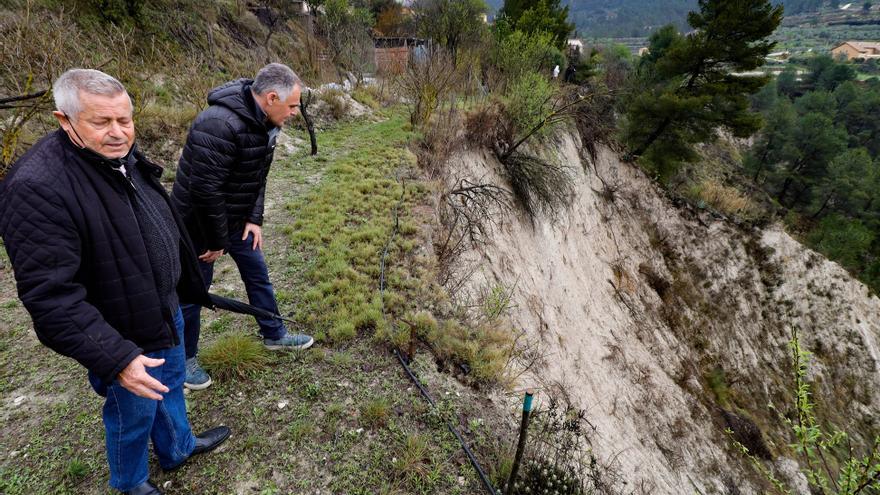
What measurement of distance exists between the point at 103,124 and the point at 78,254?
1.74ft

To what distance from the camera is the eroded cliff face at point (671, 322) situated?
6898 mm

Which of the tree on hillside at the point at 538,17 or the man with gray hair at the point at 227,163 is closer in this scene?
the man with gray hair at the point at 227,163

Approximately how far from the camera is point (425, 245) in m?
5.71

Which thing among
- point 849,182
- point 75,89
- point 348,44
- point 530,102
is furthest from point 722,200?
point 849,182

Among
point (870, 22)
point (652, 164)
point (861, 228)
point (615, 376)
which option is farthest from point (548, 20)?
point (870, 22)

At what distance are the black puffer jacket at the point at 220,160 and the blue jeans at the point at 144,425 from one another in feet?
2.78

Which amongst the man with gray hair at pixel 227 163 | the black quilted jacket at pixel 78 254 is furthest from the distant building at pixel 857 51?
the black quilted jacket at pixel 78 254

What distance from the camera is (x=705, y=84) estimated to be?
1492 centimetres

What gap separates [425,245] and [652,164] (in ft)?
45.6

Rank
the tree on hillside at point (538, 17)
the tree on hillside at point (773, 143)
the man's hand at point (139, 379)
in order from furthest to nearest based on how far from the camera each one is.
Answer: the tree on hillside at point (773, 143), the tree on hillside at point (538, 17), the man's hand at point (139, 379)

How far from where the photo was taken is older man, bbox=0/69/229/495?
146cm

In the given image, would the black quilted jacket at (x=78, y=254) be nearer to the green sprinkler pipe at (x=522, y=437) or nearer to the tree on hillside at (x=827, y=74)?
the green sprinkler pipe at (x=522, y=437)

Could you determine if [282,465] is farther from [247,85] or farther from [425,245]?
[425,245]

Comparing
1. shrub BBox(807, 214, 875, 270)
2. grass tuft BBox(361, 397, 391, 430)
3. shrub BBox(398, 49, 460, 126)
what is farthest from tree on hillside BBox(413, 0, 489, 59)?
shrub BBox(807, 214, 875, 270)
